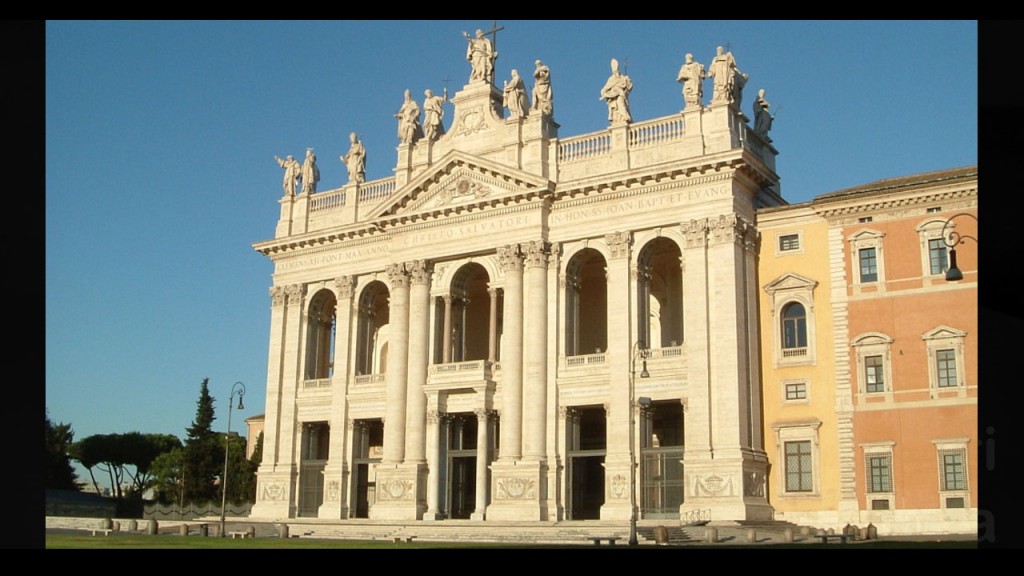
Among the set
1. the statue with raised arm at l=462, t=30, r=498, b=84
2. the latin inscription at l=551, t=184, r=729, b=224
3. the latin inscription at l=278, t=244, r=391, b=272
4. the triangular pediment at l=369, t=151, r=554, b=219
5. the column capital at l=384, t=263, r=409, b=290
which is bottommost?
the column capital at l=384, t=263, r=409, b=290

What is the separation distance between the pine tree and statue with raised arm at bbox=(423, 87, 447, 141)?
31.0m

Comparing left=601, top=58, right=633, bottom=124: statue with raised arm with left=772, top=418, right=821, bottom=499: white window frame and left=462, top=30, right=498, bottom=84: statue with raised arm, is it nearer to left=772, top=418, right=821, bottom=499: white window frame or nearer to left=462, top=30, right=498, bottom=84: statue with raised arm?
left=462, top=30, right=498, bottom=84: statue with raised arm

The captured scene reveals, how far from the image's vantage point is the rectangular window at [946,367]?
39.2 metres

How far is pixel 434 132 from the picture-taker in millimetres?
52312

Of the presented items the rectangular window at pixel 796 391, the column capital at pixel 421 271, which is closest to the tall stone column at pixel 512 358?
the column capital at pixel 421 271

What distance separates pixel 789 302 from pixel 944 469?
8.31 metres

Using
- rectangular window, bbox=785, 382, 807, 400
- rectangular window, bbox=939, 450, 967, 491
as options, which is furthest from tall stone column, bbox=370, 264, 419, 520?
rectangular window, bbox=939, 450, 967, 491

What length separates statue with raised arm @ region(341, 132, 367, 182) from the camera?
181 feet

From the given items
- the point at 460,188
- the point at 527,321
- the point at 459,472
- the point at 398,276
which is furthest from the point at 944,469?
the point at 398,276

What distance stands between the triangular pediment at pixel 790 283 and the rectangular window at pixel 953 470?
7.76 m
